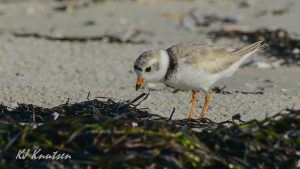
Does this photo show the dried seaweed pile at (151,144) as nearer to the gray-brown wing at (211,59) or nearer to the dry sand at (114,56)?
the dry sand at (114,56)

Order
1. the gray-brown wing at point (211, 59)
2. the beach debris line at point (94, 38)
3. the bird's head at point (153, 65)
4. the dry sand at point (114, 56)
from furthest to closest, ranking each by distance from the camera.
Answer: the beach debris line at point (94, 38)
the dry sand at point (114, 56)
the gray-brown wing at point (211, 59)
the bird's head at point (153, 65)

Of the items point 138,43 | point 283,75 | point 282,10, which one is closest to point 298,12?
point 282,10

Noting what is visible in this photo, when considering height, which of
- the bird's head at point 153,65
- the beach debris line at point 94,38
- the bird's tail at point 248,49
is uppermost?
the beach debris line at point 94,38

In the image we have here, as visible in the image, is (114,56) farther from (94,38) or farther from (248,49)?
(248,49)

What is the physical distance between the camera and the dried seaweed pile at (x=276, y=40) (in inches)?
308

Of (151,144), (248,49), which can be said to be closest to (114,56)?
(248,49)

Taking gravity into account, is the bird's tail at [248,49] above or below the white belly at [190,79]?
above

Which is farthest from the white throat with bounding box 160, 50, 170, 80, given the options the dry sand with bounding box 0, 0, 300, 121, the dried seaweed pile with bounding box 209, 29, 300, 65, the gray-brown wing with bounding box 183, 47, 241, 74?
the dried seaweed pile with bounding box 209, 29, 300, 65

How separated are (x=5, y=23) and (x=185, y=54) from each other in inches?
218

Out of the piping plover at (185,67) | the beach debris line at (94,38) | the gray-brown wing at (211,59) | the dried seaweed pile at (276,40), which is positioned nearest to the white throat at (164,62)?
the piping plover at (185,67)

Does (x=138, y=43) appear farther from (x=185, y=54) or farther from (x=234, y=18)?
(x=185, y=54)

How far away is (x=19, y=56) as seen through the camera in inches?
310

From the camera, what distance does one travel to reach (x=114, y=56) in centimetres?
809

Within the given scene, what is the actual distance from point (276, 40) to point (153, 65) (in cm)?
358
